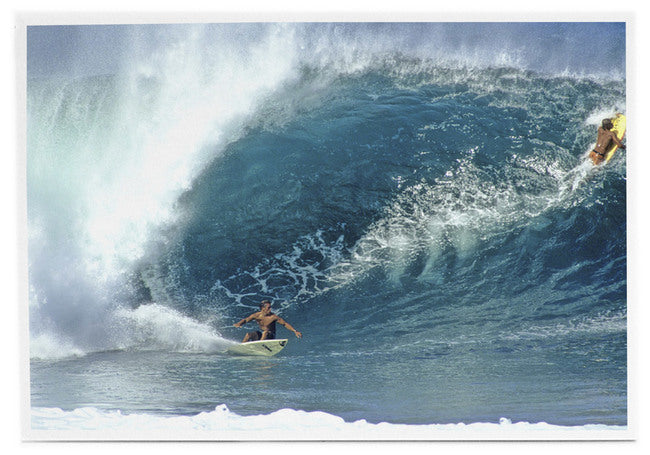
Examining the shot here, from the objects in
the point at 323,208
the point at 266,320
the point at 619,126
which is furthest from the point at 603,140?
the point at 266,320

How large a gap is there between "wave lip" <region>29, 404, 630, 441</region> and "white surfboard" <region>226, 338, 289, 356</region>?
0.90 meters

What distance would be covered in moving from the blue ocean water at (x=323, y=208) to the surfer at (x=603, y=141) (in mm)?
201

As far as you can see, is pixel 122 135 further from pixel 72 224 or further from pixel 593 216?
pixel 593 216

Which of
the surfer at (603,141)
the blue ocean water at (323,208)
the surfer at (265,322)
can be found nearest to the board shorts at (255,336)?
the surfer at (265,322)

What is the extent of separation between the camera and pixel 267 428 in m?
5.05

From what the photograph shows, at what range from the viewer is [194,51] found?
6.09 meters

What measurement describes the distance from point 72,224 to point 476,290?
4325 millimetres

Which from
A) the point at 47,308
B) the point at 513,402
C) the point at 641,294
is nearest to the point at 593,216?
the point at 641,294

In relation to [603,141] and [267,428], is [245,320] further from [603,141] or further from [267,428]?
[603,141]

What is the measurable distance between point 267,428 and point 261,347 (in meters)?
1.03

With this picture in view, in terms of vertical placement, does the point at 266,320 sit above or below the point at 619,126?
below

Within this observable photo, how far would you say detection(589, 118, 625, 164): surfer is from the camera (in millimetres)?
6170

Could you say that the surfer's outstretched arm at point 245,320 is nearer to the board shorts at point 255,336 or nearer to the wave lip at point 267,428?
the board shorts at point 255,336

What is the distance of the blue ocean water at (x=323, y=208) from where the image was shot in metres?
5.74
